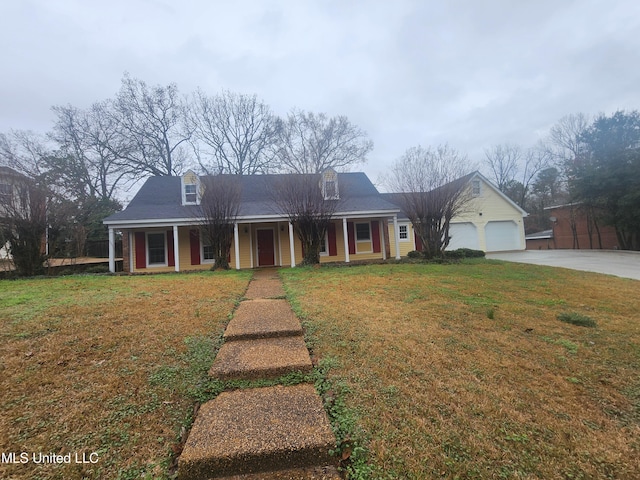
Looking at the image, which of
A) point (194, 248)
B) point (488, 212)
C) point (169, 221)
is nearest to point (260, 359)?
point (169, 221)

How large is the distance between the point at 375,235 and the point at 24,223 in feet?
49.5

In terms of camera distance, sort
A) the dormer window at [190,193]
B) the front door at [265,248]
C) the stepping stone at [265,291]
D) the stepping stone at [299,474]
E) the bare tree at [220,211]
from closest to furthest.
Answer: the stepping stone at [299,474], the stepping stone at [265,291], the bare tree at [220,211], the dormer window at [190,193], the front door at [265,248]

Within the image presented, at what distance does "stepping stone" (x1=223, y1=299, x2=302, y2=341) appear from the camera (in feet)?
12.8

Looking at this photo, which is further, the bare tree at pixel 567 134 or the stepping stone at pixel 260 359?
the bare tree at pixel 567 134

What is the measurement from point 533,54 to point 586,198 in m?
13.7

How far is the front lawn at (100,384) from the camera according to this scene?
1.85 m

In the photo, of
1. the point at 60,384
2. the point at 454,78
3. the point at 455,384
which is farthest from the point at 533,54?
the point at 60,384

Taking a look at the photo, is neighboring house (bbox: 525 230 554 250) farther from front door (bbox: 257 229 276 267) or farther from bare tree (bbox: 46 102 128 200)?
bare tree (bbox: 46 102 128 200)

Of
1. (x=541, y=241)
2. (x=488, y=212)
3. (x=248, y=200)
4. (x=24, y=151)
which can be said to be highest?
(x=24, y=151)

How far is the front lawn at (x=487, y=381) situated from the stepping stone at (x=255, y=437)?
1.12 ft

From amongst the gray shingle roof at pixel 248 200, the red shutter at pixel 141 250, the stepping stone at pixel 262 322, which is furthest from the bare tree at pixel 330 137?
the stepping stone at pixel 262 322

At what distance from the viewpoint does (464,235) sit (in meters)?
20.2

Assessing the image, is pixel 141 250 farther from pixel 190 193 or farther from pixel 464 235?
pixel 464 235

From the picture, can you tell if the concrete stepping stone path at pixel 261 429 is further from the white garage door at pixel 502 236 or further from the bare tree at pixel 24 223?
the white garage door at pixel 502 236
